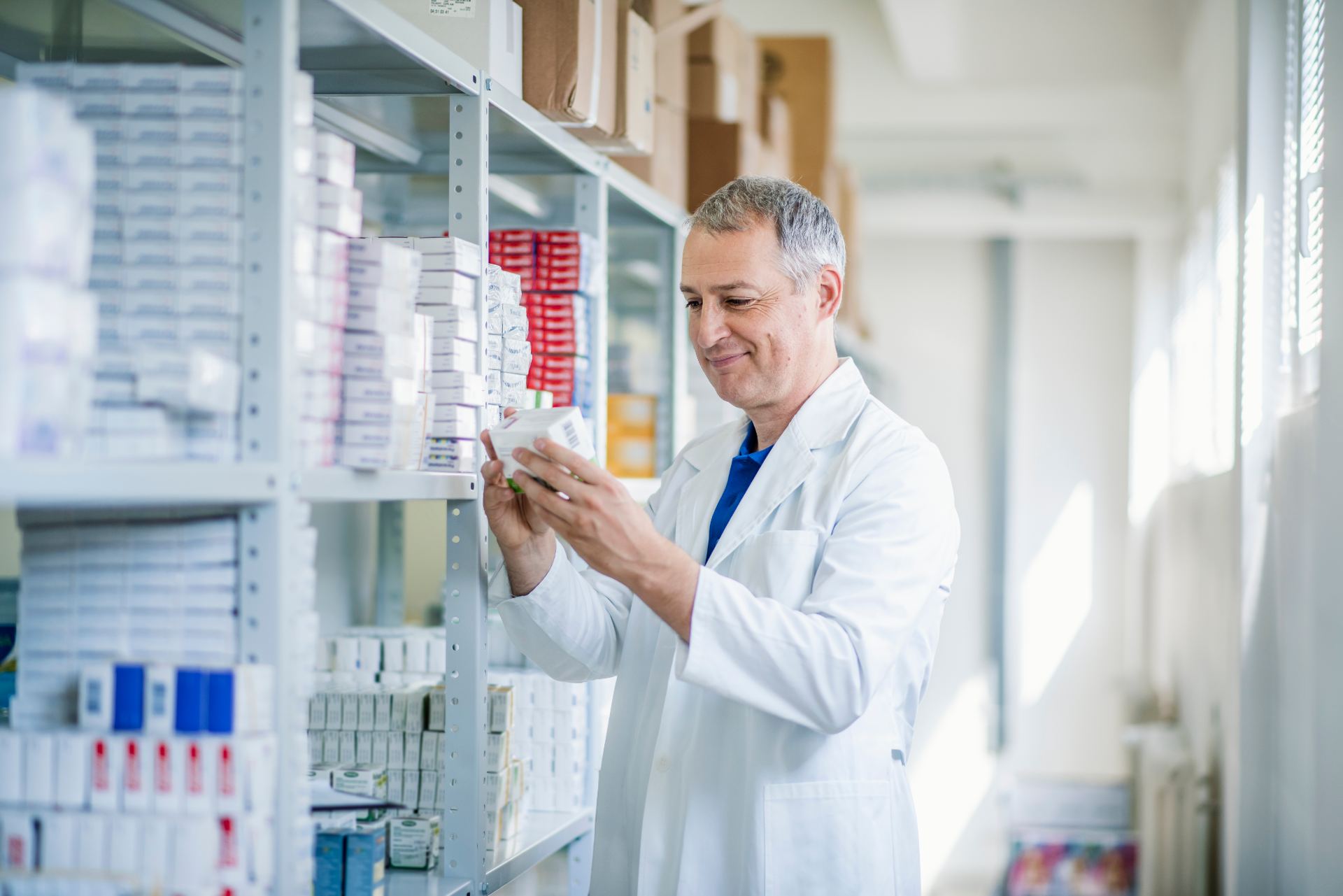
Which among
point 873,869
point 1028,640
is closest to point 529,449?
point 873,869

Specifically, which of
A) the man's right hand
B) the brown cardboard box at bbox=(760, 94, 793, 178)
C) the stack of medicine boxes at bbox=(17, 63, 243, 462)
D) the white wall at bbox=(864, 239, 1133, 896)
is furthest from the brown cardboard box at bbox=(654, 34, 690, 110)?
the white wall at bbox=(864, 239, 1133, 896)

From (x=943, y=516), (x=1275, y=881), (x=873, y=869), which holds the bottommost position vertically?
(x=1275, y=881)

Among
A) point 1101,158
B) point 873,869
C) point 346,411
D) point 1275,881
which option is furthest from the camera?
point 1101,158

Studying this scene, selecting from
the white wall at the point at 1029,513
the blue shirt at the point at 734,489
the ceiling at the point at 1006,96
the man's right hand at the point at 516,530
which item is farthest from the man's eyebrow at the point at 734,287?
the white wall at the point at 1029,513

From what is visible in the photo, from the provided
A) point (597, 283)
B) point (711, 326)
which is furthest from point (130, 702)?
point (597, 283)

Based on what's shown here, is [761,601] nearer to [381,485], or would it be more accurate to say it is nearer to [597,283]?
[381,485]

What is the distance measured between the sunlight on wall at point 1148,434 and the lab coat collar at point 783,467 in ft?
19.8

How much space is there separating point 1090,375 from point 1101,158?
58.7 inches

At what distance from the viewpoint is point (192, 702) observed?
134 centimetres

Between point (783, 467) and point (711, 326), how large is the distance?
25 centimetres

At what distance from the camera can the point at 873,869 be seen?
6.32ft

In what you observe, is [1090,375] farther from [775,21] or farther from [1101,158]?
[775,21]

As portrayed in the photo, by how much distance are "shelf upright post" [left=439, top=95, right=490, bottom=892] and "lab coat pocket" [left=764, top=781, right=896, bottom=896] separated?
0.45 m

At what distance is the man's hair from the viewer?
80.6 inches
